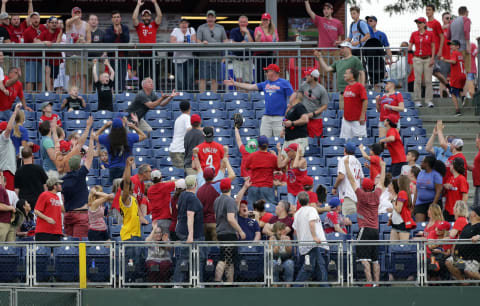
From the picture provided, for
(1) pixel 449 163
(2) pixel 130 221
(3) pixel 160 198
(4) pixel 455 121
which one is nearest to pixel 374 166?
(1) pixel 449 163

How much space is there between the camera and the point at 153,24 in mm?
22703

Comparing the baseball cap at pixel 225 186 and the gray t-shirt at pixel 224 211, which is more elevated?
the baseball cap at pixel 225 186

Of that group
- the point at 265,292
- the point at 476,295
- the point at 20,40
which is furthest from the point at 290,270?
the point at 20,40

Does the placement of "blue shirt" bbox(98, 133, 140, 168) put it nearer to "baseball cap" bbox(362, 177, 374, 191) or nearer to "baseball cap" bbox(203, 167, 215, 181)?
"baseball cap" bbox(203, 167, 215, 181)

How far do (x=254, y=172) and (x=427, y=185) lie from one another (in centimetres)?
274

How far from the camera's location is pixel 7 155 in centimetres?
1759

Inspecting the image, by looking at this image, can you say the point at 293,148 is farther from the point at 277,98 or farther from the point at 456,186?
the point at 456,186

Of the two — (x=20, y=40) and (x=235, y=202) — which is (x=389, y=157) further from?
(x=20, y=40)

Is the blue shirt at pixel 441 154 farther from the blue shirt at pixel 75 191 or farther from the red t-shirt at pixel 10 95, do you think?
the red t-shirt at pixel 10 95

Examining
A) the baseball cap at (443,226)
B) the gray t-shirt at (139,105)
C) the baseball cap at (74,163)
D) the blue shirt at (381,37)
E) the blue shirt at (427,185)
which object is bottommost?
the baseball cap at (443,226)

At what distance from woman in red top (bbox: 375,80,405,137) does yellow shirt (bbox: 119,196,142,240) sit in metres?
5.49

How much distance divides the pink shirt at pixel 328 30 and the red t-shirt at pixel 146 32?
353 centimetres

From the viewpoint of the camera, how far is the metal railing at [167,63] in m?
21.3

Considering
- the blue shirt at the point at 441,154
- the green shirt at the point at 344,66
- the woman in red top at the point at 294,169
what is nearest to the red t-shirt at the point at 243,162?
A: the woman in red top at the point at 294,169
